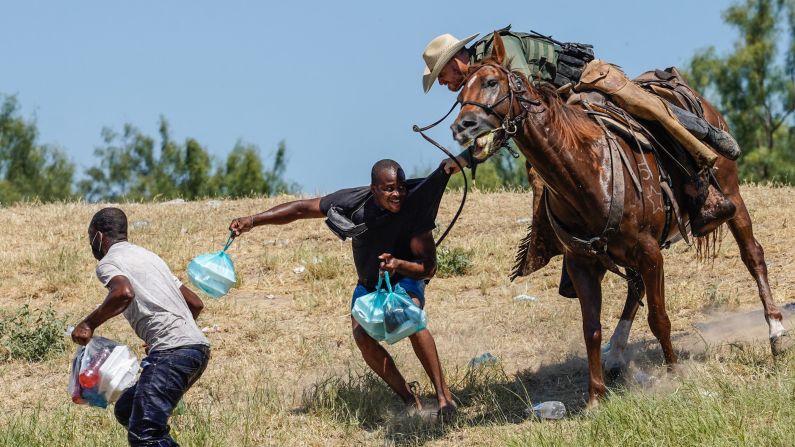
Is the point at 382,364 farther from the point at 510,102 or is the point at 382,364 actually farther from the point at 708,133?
the point at 708,133

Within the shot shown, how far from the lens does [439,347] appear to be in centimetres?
1026

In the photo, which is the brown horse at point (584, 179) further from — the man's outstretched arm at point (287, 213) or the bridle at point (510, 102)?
the man's outstretched arm at point (287, 213)

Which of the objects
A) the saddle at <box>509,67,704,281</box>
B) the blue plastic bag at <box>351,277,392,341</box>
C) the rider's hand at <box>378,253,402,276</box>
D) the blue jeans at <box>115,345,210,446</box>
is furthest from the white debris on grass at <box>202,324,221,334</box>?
the blue jeans at <box>115,345,210,446</box>

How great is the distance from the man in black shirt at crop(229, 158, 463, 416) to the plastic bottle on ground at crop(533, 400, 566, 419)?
0.59 m

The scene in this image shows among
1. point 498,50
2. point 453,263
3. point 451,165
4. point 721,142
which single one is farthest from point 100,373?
point 453,263

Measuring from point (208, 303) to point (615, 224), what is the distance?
5.07 metres

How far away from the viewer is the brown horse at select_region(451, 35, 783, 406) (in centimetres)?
742

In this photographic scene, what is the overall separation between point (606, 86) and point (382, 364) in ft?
8.56

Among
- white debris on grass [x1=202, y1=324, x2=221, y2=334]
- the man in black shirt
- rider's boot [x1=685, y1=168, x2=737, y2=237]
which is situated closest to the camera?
the man in black shirt

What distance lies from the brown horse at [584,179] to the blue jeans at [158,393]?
83.4 inches

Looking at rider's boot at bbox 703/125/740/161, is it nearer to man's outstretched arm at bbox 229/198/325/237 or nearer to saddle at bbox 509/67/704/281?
saddle at bbox 509/67/704/281

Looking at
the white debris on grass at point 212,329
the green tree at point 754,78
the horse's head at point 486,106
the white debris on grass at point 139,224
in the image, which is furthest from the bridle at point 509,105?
the green tree at point 754,78

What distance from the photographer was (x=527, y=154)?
7.77 m

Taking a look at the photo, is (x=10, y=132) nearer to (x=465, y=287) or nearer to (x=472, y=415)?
(x=465, y=287)
